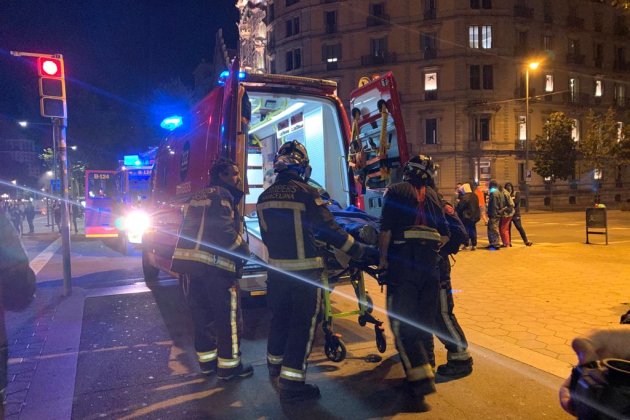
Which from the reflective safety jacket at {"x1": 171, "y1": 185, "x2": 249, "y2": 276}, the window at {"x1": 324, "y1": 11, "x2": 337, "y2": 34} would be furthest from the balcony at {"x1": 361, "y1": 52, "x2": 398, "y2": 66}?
the reflective safety jacket at {"x1": 171, "y1": 185, "x2": 249, "y2": 276}

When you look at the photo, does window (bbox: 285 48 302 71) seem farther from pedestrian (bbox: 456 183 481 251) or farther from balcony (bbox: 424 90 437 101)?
pedestrian (bbox: 456 183 481 251)

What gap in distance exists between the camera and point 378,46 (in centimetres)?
3738

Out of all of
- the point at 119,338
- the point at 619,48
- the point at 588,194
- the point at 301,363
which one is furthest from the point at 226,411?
the point at 619,48

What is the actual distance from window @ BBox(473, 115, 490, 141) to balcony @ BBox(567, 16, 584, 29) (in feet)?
38.0

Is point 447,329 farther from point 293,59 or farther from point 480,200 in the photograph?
point 293,59

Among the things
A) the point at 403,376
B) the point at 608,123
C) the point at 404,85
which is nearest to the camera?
the point at 403,376

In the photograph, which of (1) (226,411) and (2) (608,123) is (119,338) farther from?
(2) (608,123)

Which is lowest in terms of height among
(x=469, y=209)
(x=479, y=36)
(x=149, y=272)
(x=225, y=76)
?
(x=149, y=272)

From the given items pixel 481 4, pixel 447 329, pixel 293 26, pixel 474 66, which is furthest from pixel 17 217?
pixel 481 4

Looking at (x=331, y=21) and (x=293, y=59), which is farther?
(x=293, y=59)

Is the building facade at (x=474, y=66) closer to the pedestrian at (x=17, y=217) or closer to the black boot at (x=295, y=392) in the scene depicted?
the pedestrian at (x=17, y=217)

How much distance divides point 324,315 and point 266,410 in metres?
1.18

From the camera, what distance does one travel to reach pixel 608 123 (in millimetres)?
31062

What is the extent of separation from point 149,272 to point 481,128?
32.8 m
